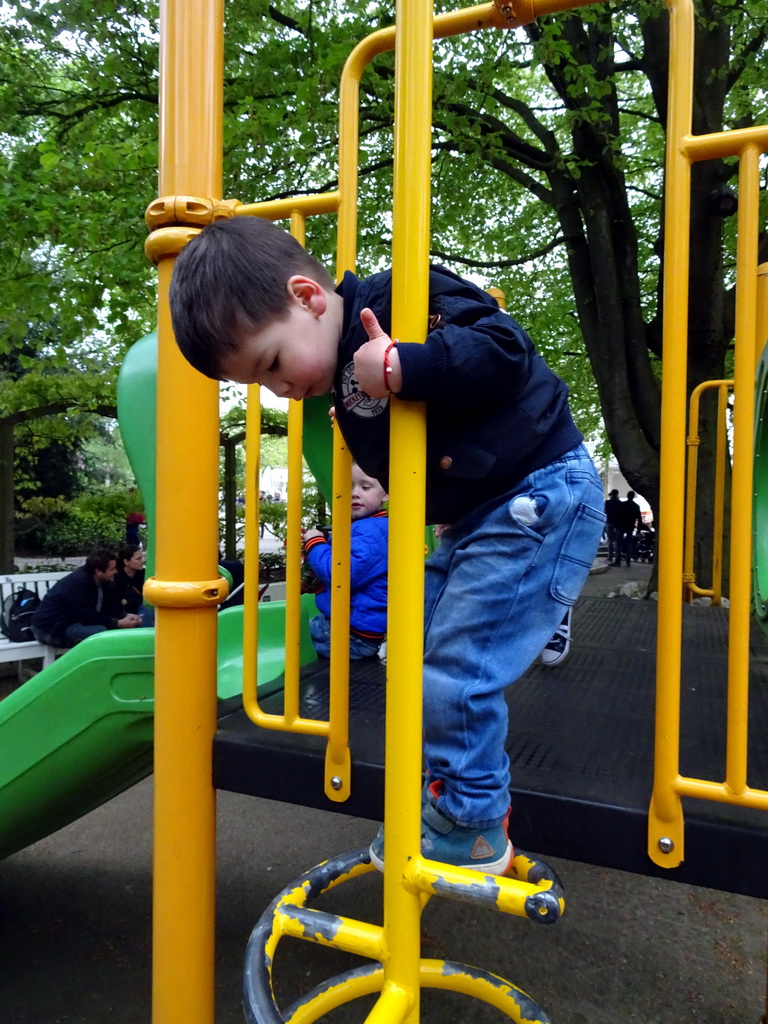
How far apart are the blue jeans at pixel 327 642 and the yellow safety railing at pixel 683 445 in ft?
4.70

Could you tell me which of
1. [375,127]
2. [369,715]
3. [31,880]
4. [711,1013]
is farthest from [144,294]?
[711,1013]

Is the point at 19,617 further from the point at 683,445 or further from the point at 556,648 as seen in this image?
the point at 683,445

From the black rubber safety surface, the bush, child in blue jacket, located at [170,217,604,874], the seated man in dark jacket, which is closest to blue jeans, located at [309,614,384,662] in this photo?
the black rubber safety surface

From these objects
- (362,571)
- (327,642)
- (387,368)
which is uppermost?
(387,368)

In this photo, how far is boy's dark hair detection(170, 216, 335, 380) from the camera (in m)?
1.10

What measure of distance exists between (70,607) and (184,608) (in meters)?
3.96

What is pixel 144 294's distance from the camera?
617 centimetres

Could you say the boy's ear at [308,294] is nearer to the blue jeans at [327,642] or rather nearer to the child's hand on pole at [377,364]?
the child's hand on pole at [377,364]

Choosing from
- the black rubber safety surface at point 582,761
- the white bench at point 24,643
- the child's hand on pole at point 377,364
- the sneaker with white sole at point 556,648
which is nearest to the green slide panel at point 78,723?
the black rubber safety surface at point 582,761

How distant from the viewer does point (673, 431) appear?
112 centimetres

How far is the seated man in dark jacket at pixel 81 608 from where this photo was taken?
5051mm

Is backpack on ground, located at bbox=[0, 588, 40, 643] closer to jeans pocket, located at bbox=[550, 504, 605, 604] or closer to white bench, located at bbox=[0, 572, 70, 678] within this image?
white bench, located at bbox=[0, 572, 70, 678]

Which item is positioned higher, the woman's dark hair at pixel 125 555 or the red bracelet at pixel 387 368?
the red bracelet at pixel 387 368

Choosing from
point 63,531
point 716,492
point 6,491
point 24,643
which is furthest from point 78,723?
point 63,531
